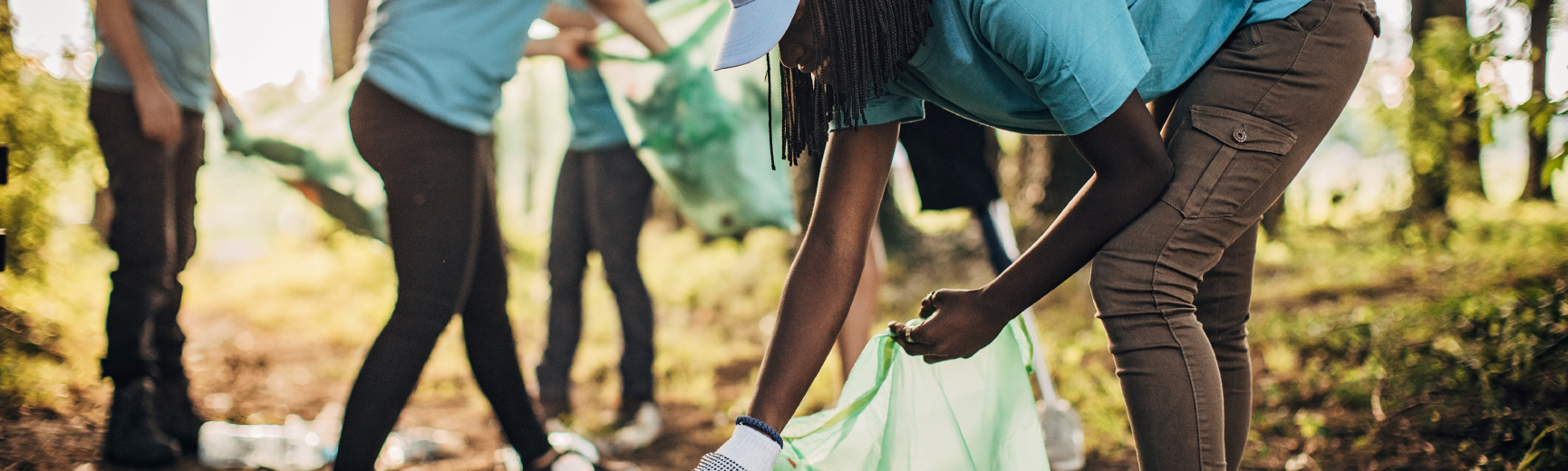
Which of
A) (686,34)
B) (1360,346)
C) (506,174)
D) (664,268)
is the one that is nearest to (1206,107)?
(686,34)

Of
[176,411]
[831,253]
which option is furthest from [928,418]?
[176,411]

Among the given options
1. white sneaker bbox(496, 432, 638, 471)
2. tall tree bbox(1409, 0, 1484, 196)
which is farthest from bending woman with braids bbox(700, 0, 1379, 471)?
tall tree bbox(1409, 0, 1484, 196)

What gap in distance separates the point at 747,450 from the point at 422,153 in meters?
0.96

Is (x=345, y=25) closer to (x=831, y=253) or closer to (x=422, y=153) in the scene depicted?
(x=422, y=153)

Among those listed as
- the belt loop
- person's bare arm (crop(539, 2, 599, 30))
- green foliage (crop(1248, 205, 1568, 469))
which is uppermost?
the belt loop

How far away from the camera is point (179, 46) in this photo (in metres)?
2.44

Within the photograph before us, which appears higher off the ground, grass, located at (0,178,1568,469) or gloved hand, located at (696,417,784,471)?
gloved hand, located at (696,417,784,471)

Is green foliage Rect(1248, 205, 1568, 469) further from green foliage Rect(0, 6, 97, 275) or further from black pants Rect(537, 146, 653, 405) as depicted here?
green foliage Rect(0, 6, 97, 275)

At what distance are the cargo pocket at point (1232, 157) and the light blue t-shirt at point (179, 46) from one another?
2409 mm

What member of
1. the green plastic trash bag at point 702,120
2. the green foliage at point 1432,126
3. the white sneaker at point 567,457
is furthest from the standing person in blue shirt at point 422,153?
the green foliage at point 1432,126

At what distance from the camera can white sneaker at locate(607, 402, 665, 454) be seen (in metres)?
2.88

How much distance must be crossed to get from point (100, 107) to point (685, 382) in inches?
85.1

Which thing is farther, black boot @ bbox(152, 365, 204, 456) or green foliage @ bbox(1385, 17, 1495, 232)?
green foliage @ bbox(1385, 17, 1495, 232)

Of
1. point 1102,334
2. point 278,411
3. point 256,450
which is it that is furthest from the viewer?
point 1102,334
